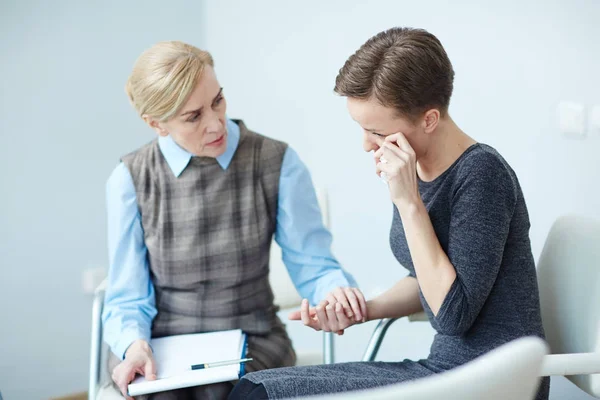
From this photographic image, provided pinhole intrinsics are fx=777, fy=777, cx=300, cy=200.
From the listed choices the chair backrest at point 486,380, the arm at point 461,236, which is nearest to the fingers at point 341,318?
the arm at point 461,236

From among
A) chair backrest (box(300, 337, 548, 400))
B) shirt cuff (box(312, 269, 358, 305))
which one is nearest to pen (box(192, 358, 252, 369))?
shirt cuff (box(312, 269, 358, 305))

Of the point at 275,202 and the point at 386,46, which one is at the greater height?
the point at 386,46

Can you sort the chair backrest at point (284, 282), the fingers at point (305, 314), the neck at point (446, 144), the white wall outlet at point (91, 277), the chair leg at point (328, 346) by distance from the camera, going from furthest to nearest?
the white wall outlet at point (91, 277) < the chair backrest at point (284, 282) < the chair leg at point (328, 346) < the fingers at point (305, 314) < the neck at point (446, 144)

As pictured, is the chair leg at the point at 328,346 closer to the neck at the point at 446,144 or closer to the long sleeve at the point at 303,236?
the long sleeve at the point at 303,236

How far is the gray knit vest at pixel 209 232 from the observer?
1.71 m

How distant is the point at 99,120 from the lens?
265 centimetres

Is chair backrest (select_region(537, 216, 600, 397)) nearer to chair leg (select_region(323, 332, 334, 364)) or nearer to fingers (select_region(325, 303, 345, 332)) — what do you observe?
fingers (select_region(325, 303, 345, 332))

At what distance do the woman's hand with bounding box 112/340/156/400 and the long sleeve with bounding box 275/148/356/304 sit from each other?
15.8 inches

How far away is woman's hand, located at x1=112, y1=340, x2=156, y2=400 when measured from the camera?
59.3 inches

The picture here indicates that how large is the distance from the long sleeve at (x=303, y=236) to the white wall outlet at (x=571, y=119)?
0.62 metres

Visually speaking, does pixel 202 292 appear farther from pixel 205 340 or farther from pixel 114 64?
pixel 114 64

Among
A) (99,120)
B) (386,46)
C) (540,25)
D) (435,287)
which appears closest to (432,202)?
(435,287)

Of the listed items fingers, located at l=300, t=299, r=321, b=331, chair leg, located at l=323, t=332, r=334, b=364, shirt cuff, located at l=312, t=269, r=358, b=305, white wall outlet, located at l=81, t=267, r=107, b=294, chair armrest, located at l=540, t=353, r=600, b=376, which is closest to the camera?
chair armrest, located at l=540, t=353, r=600, b=376

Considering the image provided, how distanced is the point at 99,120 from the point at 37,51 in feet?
1.01
